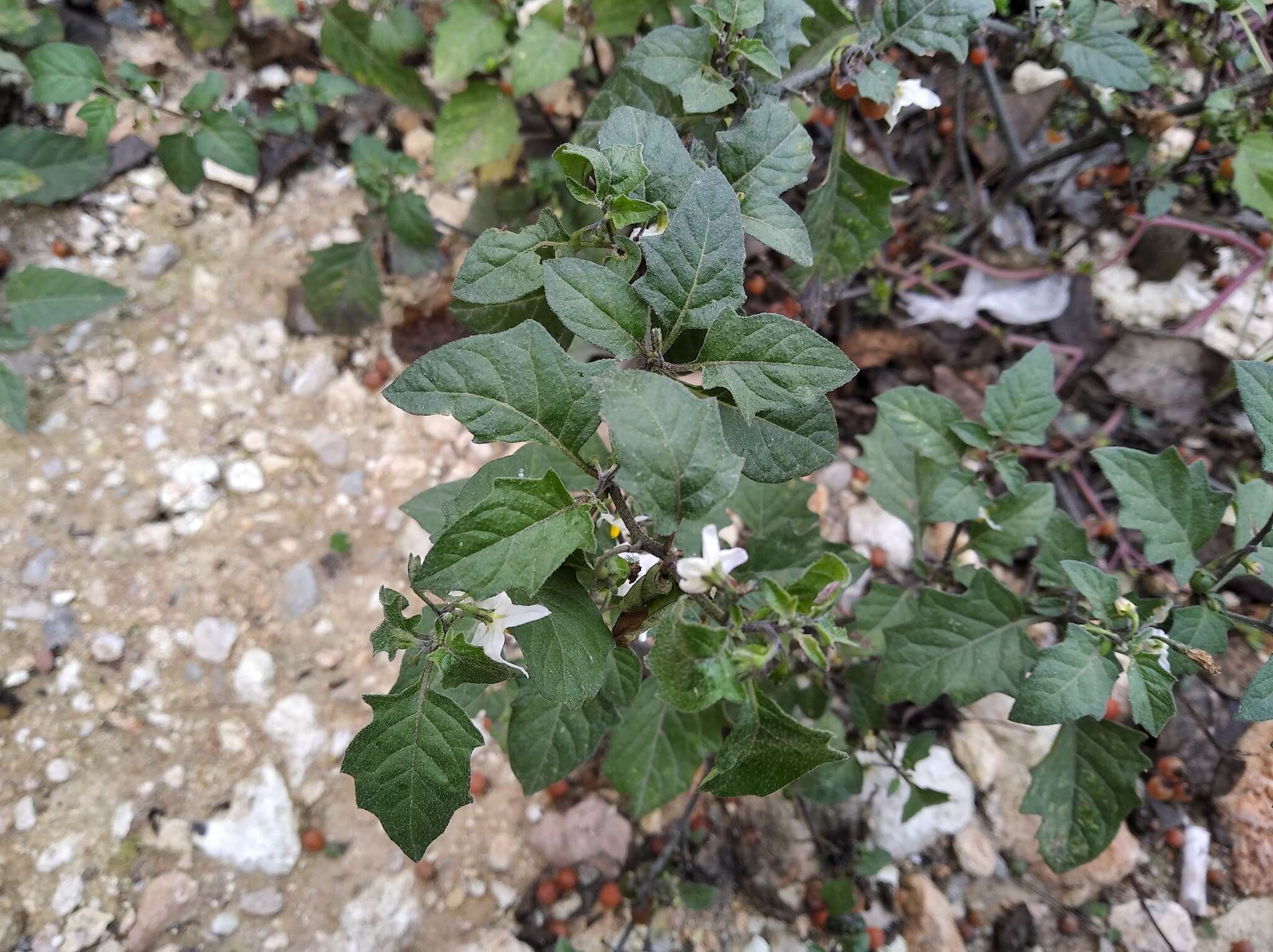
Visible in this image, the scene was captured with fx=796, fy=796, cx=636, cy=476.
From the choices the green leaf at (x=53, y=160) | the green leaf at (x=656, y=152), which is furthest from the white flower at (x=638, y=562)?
the green leaf at (x=53, y=160)

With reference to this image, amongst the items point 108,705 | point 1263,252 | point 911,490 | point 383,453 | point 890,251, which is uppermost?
point 1263,252

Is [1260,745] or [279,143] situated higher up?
[279,143]

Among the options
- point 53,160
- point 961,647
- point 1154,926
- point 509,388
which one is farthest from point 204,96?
point 1154,926

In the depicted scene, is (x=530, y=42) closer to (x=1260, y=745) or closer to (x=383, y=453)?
(x=383, y=453)

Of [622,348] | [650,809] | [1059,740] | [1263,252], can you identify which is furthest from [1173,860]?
[622,348]

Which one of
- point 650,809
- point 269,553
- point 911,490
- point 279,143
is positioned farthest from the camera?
point 279,143

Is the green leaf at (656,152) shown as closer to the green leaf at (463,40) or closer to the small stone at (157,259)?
the green leaf at (463,40)
